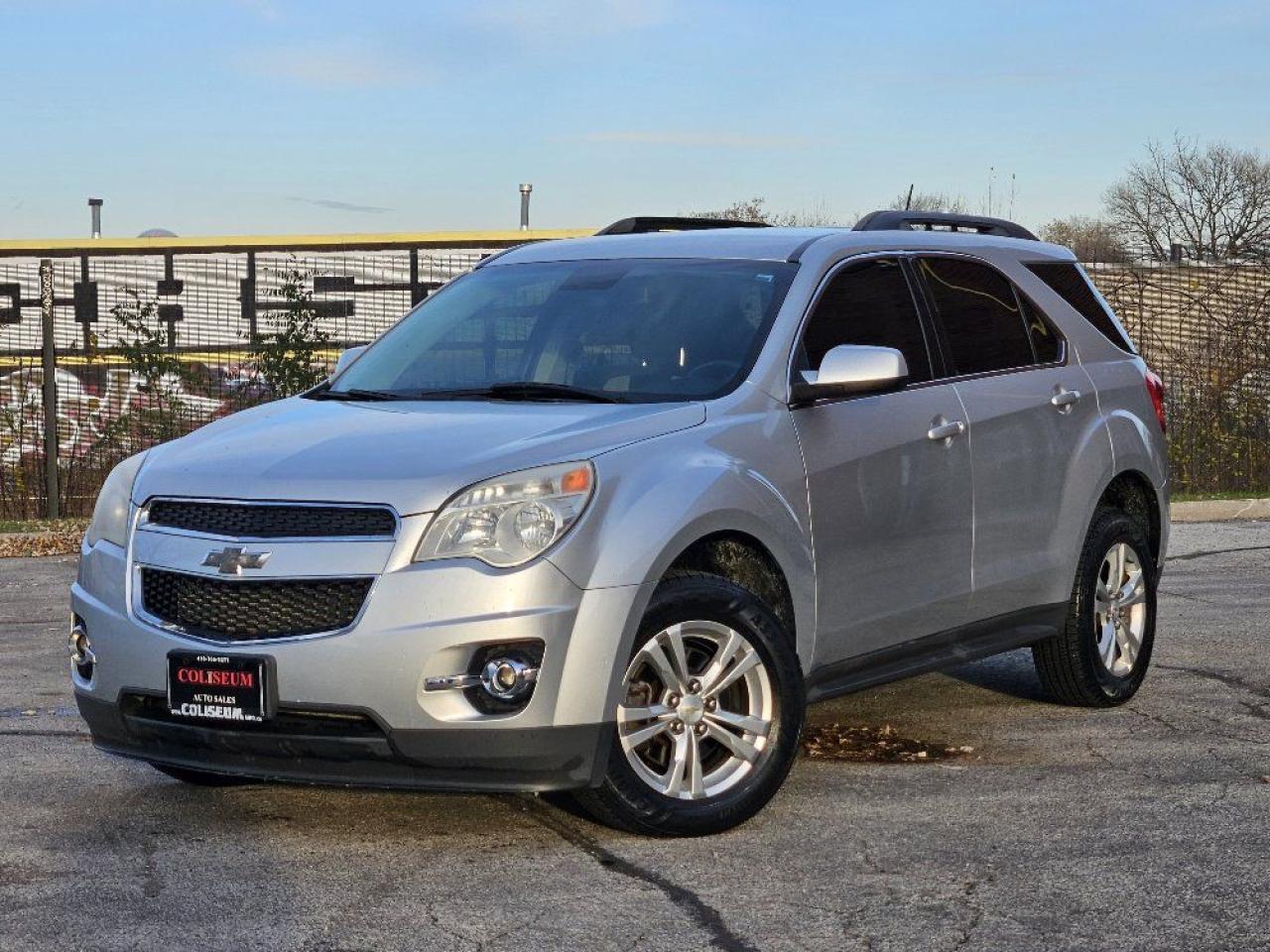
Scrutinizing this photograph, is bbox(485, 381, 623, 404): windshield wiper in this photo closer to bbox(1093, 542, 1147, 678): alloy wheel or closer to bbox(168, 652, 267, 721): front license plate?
bbox(168, 652, 267, 721): front license plate

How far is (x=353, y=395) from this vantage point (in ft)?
21.9

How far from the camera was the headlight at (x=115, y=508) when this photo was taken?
19.0ft

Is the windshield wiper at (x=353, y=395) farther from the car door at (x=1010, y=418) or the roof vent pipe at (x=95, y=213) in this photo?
the roof vent pipe at (x=95, y=213)

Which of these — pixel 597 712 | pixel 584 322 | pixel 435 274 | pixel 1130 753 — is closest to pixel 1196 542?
pixel 1130 753

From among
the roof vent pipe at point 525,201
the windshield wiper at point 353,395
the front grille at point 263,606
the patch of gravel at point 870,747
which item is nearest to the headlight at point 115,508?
the front grille at point 263,606

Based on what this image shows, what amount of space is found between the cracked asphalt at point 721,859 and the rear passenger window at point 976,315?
1.43m

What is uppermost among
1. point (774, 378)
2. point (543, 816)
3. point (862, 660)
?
point (774, 378)

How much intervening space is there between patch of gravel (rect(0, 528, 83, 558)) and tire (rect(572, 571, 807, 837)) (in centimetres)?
999

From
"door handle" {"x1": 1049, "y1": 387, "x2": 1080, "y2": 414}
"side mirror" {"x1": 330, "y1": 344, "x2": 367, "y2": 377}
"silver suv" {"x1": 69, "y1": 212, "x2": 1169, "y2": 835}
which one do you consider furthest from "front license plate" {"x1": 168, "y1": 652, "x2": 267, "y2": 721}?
"door handle" {"x1": 1049, "y1": 387, "x2": 1080, "y2": 414}

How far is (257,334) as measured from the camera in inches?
712

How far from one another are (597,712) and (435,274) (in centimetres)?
2608

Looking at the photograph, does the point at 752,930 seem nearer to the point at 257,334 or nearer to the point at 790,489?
the point at 790,489

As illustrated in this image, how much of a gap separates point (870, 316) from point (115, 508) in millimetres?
2670

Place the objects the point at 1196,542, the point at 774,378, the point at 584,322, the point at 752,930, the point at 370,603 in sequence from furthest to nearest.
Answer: the point at 1196,542
the point at 584,322
the point at 774,378
the point at 370,603
the point at 752,930
